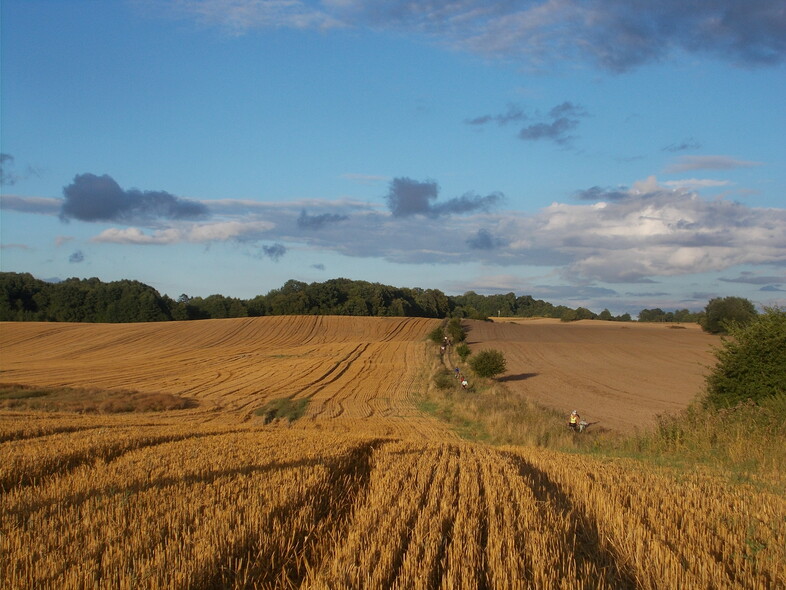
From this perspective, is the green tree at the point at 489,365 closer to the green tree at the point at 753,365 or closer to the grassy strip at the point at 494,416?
the grassy strip at the point at 494,416

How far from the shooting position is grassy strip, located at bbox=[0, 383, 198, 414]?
2650 cm

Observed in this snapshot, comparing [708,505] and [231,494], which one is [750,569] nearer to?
[708,505]

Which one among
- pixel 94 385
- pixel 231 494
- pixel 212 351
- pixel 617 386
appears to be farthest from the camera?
pixel 212 351

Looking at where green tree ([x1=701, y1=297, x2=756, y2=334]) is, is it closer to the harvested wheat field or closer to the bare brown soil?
the bare brown soil

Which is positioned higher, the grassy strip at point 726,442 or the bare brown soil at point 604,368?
the grassy strip at point 726,442

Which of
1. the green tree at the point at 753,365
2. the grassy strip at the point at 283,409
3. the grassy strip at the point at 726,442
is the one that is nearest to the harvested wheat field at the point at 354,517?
the grassy strip at the point at 726,442

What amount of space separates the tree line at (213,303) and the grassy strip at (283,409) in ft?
194

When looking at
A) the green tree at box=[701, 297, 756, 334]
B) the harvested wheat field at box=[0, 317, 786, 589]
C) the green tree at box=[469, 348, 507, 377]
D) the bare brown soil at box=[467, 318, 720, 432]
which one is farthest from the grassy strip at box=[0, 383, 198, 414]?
the green tree at box=[701, 297, 756, 334]

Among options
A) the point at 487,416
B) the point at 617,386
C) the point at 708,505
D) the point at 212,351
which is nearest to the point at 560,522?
the point at 708,505

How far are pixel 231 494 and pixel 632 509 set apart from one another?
4.09m

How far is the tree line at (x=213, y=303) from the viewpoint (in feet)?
309

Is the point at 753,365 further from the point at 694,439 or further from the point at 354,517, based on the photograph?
the point at 354,517

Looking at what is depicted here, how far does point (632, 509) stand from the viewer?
21.0ft

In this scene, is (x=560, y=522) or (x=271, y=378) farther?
(x=271, y=378)
